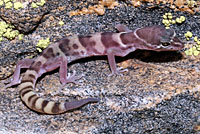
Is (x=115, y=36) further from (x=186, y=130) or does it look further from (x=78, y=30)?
(x=186, y=130)

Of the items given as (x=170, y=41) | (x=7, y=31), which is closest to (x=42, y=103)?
(x=7, y=31)

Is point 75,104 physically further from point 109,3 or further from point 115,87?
point 109,3

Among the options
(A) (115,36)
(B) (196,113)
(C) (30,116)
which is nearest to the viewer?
(B) (196,113)

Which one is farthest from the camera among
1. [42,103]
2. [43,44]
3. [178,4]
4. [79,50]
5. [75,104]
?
[79,50]

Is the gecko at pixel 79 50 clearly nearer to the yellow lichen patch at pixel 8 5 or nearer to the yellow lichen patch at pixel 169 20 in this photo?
the yellow lichen patch at pixel 169 20

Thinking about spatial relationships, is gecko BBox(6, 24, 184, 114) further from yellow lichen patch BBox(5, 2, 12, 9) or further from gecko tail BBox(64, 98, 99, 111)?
yellow lichen patch BBox(5, 2, 12, 9)

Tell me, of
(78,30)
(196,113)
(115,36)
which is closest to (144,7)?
(115,36)
